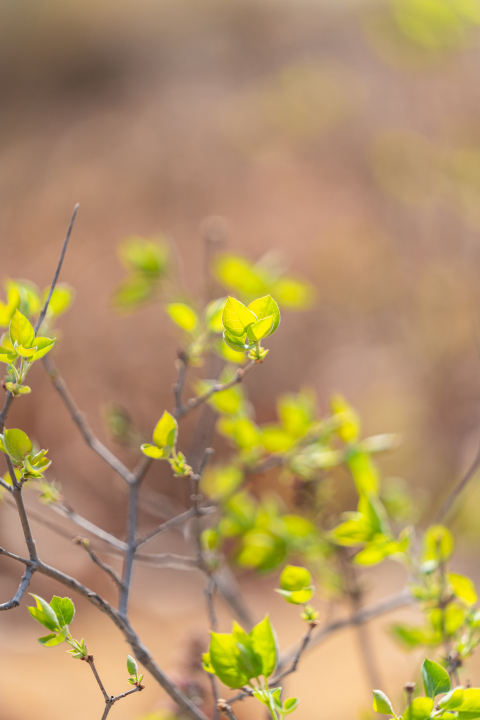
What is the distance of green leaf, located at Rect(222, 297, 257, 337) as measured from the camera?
1.16ft

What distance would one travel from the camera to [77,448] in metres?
2.08

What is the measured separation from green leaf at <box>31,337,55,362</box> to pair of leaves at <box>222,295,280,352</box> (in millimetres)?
115

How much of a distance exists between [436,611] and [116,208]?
2.96 m

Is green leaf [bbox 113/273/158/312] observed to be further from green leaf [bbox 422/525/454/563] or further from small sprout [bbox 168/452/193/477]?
green leaf [bbox 422/525/454/563]

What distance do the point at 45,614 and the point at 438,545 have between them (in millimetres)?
342

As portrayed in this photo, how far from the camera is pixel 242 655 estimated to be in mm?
359

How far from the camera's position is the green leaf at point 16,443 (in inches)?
13.7

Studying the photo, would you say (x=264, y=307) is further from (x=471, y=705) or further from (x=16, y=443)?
(x=471, y=705)

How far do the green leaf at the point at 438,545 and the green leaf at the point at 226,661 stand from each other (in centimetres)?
21

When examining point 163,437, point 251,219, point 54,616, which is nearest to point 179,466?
point 163,437

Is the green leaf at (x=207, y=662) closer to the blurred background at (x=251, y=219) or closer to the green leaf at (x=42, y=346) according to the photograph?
the green leaf at (x=42, y=346)

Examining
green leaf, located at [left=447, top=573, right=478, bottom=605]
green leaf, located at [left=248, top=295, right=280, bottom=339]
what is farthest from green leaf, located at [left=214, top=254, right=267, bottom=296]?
green leaf, located at [left=447, top=573, right=478, bottom=605]

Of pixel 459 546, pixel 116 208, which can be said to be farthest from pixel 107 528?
pixel 116 208

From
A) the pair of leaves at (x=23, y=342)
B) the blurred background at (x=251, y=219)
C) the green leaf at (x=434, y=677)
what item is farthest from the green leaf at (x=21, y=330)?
the blurred background at (x=251, y=219)
